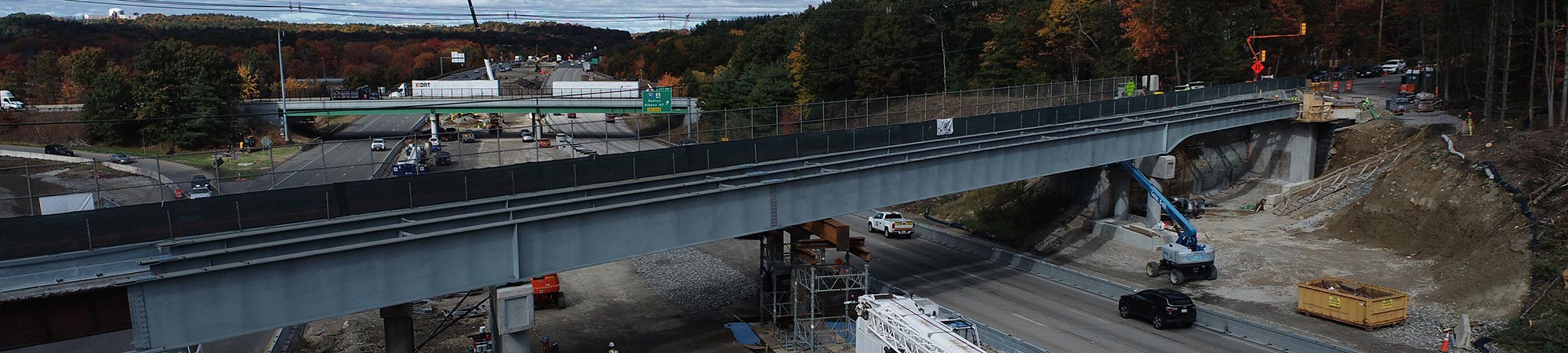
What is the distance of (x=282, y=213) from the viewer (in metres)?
20.9

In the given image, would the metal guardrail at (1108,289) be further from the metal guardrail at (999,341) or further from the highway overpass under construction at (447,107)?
the highway overpass under construction at (447,107)

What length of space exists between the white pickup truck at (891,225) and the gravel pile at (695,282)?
32.6 ft

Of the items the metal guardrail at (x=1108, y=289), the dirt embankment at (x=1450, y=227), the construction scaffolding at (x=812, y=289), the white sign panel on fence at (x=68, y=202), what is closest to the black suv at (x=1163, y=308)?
the metal guardrail at (x=1108, y=289)

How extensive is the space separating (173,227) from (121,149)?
6553cm

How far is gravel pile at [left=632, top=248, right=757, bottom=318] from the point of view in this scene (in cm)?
3638

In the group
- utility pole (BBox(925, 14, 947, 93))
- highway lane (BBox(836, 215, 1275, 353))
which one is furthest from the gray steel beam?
highway lane (BBox(836, 215, 1275, 353))

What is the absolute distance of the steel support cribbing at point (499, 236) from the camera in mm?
18562

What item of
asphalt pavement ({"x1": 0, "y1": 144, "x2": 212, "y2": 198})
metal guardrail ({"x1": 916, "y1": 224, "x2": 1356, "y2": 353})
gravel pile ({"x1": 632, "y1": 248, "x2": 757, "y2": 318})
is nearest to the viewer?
metal guardrail ({"x1": 916, "y1": 224, "x2": 1356, "y2": 353})

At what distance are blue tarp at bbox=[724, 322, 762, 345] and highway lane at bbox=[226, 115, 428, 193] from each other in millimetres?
12704

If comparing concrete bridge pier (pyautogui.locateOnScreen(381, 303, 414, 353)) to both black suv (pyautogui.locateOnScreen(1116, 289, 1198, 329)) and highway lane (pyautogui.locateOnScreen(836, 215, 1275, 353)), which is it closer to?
highway lane (pyautogui.locateOnScreen(836, 215, 1275, 353))

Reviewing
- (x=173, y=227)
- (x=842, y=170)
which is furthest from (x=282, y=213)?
(x=842, y=170)

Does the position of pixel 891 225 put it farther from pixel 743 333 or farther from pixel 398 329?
pixel 398 329

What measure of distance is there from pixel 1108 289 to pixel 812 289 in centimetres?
1296

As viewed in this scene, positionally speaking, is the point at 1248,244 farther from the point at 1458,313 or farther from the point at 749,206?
the point at 749,206
